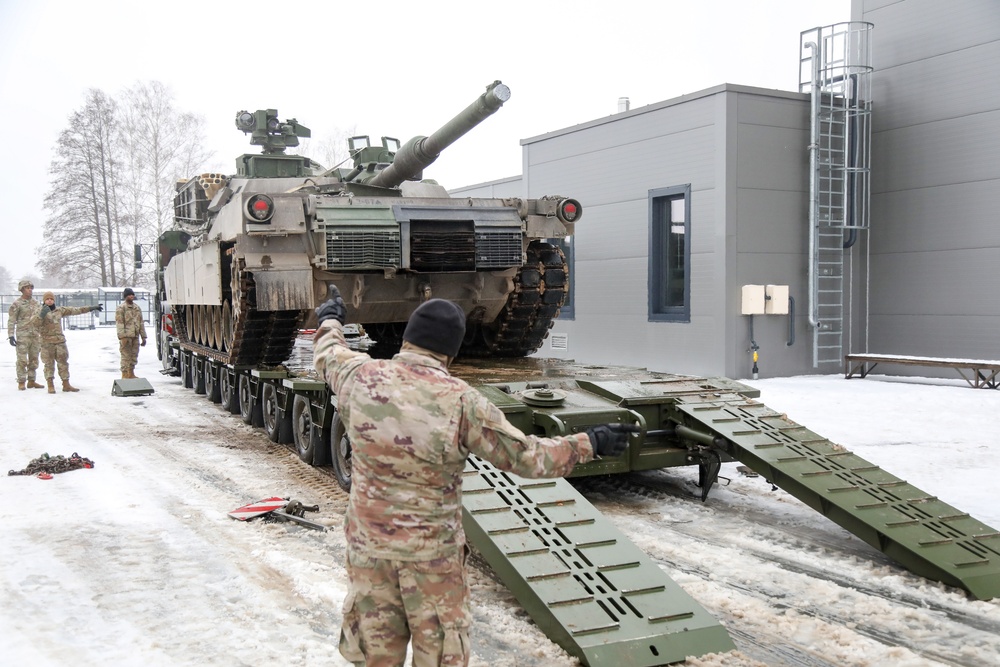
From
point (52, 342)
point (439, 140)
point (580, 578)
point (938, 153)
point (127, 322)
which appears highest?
point (938, 153)

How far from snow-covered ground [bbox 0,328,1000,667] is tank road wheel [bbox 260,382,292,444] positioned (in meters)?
0.18

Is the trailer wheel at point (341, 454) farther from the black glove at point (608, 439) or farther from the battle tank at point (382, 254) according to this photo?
the black glove at point (608, 439)

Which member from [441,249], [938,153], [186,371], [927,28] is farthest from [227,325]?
[927,28]

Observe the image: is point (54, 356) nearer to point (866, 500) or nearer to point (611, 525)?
point (611, 525)

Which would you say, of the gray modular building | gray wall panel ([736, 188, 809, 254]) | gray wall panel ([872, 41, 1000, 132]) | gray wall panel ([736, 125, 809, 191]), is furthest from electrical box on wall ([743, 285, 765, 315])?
gray wall panel ([872, 41, 1000, 132])

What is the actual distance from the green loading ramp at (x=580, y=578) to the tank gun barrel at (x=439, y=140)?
11.4ft

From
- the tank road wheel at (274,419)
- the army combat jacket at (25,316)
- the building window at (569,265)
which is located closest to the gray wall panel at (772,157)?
the building window at (569,265)

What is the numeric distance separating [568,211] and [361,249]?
2477 mm

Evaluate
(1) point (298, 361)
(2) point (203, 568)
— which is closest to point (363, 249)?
(1) point (298, 361)

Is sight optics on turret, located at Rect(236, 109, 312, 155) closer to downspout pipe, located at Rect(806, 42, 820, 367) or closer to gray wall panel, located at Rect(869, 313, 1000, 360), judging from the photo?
downspout pipe, located at Rect(806, 42, 820, 367)

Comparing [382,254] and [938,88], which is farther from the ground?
[938,88]

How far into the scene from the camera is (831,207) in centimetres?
1495

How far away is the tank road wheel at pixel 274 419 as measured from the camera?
947 centimetres

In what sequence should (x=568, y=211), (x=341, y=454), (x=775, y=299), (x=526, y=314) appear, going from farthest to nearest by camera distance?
(x=775, y=299), (x=526, y=314), (x=568, y=211), (x=341, y=454)
